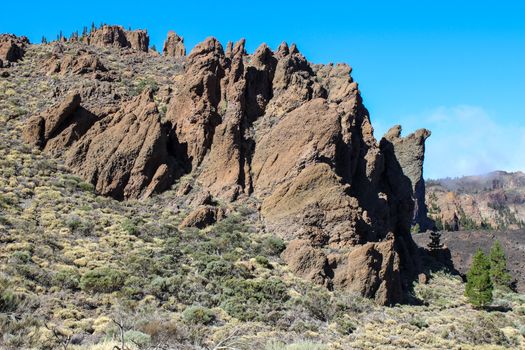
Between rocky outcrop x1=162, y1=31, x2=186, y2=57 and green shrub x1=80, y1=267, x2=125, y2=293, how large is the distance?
59.6 meters

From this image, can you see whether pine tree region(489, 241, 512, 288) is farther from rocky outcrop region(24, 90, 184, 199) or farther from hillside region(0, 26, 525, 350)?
rocky outcrop region(24, 90, 184, 199)

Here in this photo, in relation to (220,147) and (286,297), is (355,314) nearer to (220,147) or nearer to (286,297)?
(286,297)

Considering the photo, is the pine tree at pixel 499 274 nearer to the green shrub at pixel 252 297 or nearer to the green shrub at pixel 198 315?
the green shrub at pixel 252 297

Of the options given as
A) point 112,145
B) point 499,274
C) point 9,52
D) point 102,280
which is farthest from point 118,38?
point 499,274

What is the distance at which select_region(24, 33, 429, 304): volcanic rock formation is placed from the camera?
3306 cm

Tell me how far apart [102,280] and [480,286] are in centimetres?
2779

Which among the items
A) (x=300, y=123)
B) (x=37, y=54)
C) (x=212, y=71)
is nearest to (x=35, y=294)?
(x=300, y=123)

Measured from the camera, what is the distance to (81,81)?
4809 cm

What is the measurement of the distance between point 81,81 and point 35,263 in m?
27.6

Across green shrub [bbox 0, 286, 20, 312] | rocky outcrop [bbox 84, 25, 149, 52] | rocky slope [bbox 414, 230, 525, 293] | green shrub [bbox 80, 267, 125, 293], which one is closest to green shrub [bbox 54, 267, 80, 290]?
green shrub [bbox 80, 267, 125, 293]

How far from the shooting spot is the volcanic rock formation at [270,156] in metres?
33.1

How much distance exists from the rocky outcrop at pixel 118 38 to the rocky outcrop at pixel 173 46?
371cm

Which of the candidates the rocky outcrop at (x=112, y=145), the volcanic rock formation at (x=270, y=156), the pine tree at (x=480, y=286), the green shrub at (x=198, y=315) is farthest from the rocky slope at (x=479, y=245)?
the green shrub at (x=198, y=315)

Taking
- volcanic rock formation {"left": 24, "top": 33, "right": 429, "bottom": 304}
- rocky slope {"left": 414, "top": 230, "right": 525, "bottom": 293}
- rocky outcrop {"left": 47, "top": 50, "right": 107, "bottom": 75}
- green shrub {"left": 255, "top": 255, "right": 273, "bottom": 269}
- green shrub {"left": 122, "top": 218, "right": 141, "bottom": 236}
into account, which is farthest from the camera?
rocky slope {"left": 414, "top": 230, "right": 525, "bottom": 293}
